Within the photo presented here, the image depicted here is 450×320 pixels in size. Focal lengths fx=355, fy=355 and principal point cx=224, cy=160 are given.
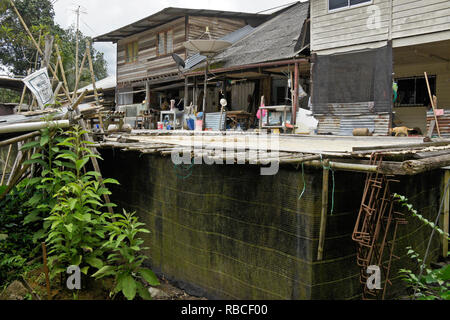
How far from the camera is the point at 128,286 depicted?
13.1 ft

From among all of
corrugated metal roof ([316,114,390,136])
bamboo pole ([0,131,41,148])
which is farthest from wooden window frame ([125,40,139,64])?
bamboo pole ([0,131,41,148])

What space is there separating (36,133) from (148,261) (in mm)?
2580

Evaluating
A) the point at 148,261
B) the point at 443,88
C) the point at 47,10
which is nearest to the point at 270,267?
the point at 148,261

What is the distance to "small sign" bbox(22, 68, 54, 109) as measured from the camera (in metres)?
5.69

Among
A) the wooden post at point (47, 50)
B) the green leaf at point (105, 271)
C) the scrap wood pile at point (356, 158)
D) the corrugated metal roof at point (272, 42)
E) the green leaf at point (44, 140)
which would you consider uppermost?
the corrugated metal roof at point (272, 42)

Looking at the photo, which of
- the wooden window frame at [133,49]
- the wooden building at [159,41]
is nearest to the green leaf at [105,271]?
the wooden building at [159,41]

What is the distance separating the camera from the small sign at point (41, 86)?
5.69 m

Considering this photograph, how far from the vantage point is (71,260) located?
14.3 feet

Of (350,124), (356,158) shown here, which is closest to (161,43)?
(350,124)

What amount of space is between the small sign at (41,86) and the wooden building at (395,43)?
894 centimetres

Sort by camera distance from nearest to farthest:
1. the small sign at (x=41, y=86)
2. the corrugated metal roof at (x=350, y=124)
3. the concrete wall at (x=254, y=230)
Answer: the concrete wall at (x=254, y=230)
the small sign at (x=41, y=86)
the corrugated metal roof at (x=350, y=124)

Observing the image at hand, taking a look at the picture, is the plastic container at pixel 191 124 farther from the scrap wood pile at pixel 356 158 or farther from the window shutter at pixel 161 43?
the scrap wood pile at pixel 356 158

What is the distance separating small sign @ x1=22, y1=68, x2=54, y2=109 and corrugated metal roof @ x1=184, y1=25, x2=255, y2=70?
12.1 m
